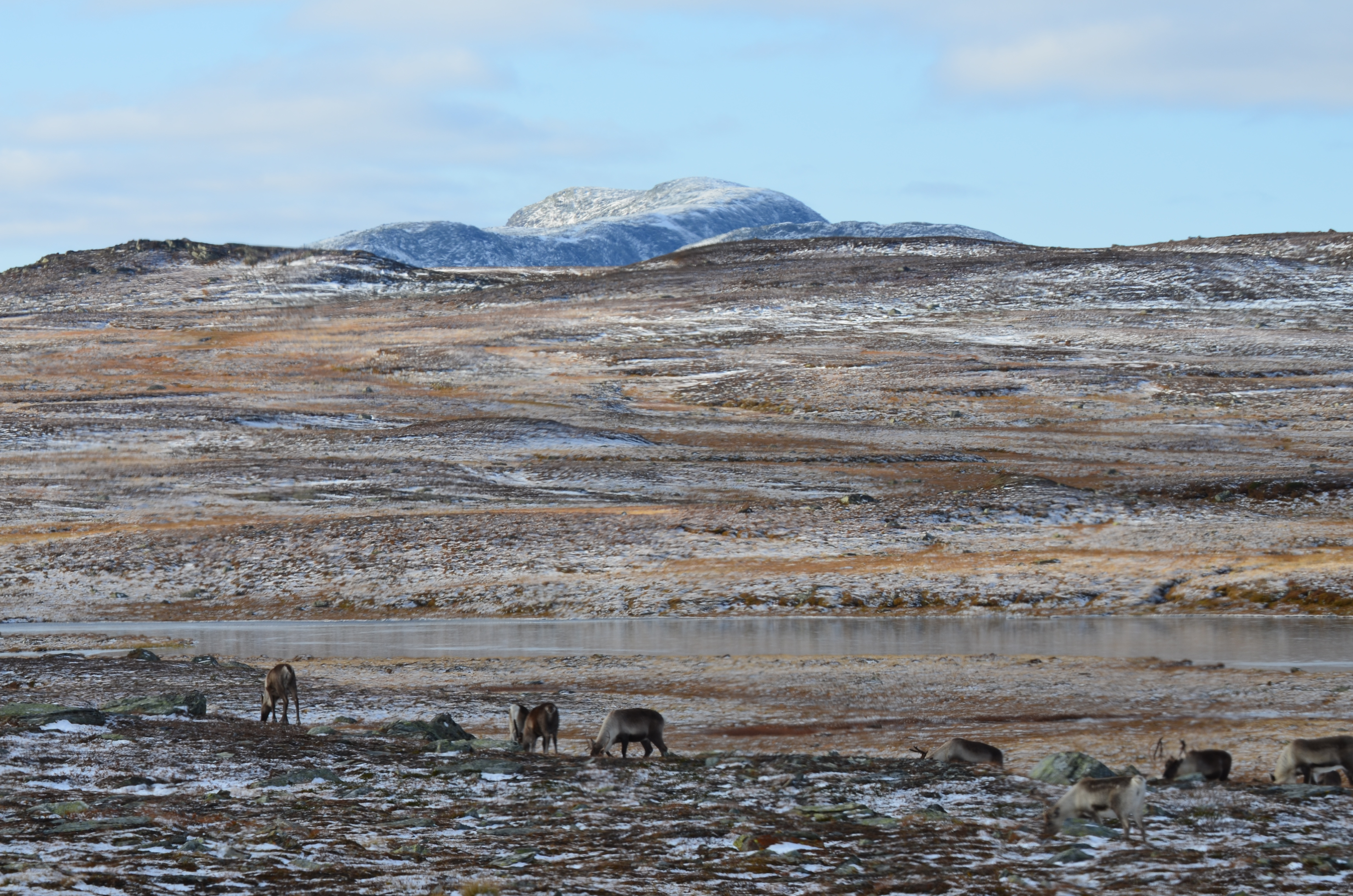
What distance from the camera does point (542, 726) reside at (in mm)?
17703

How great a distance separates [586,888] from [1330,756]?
9.26 meters

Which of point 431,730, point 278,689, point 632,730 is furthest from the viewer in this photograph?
point 278,689


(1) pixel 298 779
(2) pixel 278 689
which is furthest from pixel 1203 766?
(2) pixel 278 689

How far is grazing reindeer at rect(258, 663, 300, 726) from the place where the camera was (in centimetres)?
1923

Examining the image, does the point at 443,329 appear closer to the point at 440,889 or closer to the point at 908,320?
the point at 908,320

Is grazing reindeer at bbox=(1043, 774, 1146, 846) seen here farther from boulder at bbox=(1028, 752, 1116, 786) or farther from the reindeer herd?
boulder at bbox=(1028, 752, 1116, 786)

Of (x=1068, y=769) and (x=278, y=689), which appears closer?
(x=1068, y=769)

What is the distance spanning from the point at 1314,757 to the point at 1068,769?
9.12 feet

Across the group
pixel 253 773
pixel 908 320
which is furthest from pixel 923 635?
pixel 908 320

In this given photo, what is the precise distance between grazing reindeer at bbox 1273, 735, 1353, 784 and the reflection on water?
12.4 meters

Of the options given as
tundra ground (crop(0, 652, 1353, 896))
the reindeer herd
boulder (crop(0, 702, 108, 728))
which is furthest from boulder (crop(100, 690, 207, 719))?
the reindeer herd

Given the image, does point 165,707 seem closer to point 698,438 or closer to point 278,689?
point 278,689

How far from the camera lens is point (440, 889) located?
1089 centimetres

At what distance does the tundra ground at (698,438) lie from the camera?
4156cm
